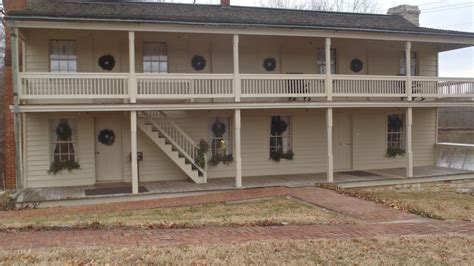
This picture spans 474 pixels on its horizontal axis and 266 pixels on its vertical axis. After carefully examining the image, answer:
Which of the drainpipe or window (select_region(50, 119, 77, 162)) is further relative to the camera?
window (select_region(50, 119, 77, 162))

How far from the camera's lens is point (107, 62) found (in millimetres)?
15883

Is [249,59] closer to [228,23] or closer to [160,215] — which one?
[228,23]

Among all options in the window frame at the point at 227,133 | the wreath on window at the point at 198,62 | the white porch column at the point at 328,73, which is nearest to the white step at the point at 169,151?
the window frame at the point at 227,133

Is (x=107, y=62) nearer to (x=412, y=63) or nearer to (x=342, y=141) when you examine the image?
(x=342, y=141)

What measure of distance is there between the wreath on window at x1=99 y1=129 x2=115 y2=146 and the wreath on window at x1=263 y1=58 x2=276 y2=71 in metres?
6.13

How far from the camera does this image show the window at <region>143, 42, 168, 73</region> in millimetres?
16281

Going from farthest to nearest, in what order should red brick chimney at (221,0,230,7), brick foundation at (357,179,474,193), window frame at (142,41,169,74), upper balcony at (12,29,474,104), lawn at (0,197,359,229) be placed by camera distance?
1. red brick chimney at (221,0,230,7)
2. brick foundation at (357,179,474,193)
3. window frame at (142,41,169,74)
4. upper balcony at (12,29,474,104)
5. lawn at (0,197,359,229)

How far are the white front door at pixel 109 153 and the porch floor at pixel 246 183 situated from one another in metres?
0.56

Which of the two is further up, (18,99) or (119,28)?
(119,28)

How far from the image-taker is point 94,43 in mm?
15734

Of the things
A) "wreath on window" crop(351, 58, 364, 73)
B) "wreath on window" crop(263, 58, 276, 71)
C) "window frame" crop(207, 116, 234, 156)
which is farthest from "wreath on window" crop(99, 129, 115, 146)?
"wreath on window" crop(351, 58, 364, 73)

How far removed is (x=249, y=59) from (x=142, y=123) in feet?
15.6

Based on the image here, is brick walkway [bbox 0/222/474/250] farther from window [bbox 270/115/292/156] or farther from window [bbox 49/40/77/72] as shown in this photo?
window [bbox 270/115/292/156]

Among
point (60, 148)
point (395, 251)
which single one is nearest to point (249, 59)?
point (60, 148)
